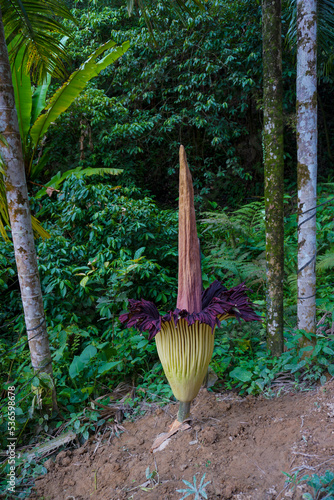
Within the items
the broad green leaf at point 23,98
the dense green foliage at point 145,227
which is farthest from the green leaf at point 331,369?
the broad green leaf at point 23,98

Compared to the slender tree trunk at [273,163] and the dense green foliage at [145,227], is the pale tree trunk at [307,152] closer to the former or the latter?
the slender tree trunk at [273,163]

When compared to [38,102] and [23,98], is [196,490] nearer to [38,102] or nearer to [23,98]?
[23,98]

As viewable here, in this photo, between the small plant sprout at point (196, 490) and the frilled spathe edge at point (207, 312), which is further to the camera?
the frilled spathe edge at point (207, 312)

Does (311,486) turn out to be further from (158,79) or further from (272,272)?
(158,79)

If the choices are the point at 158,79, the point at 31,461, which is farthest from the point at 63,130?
the point at 31,461

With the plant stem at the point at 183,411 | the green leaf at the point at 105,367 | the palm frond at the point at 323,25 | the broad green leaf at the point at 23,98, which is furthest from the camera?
the broad green leaf at the point at 23,98

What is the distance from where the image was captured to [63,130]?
6.16 meters

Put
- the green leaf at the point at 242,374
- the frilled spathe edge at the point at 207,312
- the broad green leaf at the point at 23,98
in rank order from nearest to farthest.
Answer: the frilled spathe edge at the point at 207,312 → the green leaf at the point at 242,374 → the broad green leaf at the point at 23,98

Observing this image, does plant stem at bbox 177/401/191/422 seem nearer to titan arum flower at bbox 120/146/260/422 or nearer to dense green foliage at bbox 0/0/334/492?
titan arum flower at bbox 120/146/260/422

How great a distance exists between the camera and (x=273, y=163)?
2258 millimetres

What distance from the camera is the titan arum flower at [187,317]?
1.64 metres

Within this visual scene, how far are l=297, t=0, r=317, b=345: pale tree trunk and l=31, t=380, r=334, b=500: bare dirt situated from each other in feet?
1.80

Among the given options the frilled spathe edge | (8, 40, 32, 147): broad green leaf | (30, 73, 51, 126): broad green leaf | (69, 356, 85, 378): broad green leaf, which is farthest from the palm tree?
(30, 73, 51, 126): broad green leaf

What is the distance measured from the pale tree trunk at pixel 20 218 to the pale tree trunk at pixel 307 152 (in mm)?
1662
